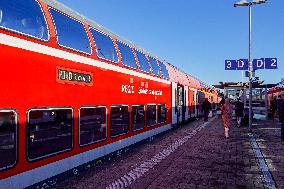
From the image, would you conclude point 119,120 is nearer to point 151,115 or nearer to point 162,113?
point 151,115

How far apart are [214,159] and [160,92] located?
5.72 meters

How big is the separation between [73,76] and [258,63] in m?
13.7

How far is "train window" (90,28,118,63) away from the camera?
903 centimetres

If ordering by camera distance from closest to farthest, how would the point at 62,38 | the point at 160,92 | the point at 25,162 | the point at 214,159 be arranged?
the point at 25,162 < the point at 62,38 < the point at 214,159 < the point at 160,92

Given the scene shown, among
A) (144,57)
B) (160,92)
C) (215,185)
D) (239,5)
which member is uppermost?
(239,5)

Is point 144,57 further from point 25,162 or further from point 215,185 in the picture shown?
point 25,162

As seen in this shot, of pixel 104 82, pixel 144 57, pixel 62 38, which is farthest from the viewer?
pixel 144 57

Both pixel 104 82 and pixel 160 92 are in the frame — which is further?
pixel 160 92

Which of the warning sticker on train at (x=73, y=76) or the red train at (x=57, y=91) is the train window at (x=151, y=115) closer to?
the red train at (x=57, y=91)

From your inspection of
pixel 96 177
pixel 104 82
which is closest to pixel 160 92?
pixel 104 82

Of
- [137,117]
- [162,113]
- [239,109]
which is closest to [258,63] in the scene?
[239,109]

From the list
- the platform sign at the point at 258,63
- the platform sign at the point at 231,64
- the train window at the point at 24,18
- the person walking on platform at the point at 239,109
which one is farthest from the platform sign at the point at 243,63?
the train window at the point at 24,18

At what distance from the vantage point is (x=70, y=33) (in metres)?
7.62

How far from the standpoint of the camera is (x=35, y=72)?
6305 millimetres
